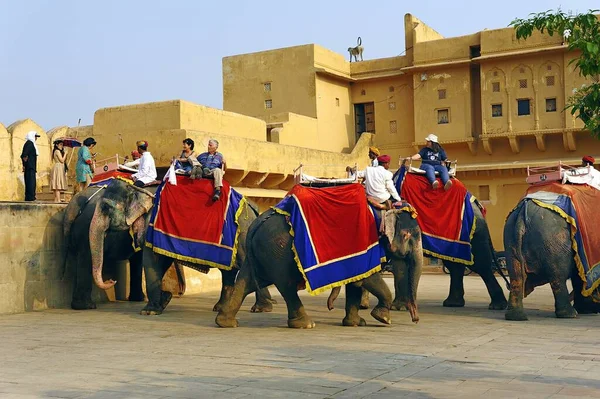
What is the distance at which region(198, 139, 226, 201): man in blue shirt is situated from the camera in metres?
11.9

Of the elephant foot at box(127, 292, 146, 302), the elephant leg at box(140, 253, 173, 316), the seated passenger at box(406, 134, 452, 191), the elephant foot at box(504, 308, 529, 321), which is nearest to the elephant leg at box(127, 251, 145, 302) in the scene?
the elephant foot at box(127, 292, 146, 302)

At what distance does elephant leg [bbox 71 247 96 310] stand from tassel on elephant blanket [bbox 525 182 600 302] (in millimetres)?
6550

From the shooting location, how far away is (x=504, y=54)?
26.0 metres

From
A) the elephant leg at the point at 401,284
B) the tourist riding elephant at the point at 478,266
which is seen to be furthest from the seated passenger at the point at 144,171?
the tourist riding elephant at the point at 478,266

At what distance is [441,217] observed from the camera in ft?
42.6

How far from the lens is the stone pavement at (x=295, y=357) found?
626 centimetres

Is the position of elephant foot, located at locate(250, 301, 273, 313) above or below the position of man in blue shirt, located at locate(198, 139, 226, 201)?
below

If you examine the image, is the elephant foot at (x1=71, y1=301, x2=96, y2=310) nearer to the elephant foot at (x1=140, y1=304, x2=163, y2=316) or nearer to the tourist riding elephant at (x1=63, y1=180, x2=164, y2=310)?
the tourist riding elephant at (x1=63, y1=180, x2=164, y2=310)

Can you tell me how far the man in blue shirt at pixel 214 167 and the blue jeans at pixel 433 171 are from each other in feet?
10.2

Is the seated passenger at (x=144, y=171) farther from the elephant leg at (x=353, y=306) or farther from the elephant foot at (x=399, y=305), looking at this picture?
the elephant foot at (x=399, y=305)

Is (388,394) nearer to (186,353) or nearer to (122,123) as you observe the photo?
(186,353)

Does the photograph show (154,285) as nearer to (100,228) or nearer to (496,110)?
(100,228)

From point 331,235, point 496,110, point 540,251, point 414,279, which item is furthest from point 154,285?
point 496,110

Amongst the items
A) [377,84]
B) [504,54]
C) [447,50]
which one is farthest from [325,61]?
[504,54]
